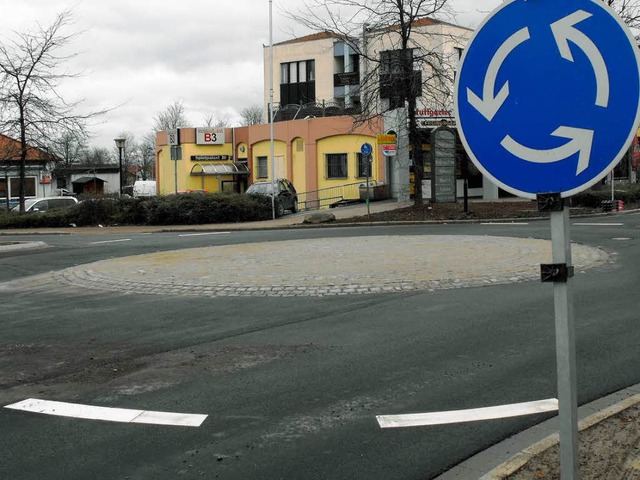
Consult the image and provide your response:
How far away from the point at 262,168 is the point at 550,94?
45.8m

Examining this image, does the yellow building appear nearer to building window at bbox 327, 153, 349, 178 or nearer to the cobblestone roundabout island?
building window at bbox 327, 153, 349, 178

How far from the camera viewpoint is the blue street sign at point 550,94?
2.47 metres

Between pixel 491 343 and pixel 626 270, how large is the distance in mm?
6060

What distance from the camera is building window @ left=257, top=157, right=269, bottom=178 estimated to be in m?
47.4

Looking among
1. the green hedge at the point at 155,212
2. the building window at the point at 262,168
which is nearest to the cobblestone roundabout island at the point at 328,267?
the green hedge at the point at 155,212

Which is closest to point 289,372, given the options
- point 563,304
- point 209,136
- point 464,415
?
point 464,415

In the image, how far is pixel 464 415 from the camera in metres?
4.82

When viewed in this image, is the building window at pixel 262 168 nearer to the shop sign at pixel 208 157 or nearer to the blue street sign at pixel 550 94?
the shop sign at pixel 208 157

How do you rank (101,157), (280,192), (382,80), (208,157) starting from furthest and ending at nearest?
(101,157) < (208,157) < (280,192) < (382,80)

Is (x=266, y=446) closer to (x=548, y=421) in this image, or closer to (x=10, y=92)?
(x=548, y=421)

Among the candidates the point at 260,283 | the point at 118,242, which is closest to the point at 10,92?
the point at 118,242

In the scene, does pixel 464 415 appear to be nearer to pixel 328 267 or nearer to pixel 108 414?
pixel 108 414

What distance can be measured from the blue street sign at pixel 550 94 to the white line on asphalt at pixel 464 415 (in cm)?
243

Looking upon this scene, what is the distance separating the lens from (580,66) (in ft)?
8.27
